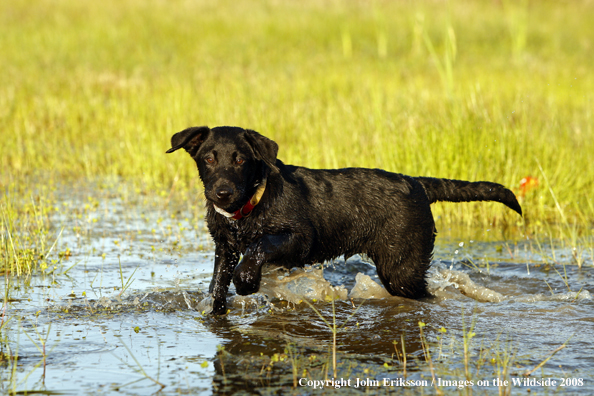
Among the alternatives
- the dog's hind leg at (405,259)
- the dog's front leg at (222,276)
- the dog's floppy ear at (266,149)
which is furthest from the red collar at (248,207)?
the dog's hind leg at (405,259)

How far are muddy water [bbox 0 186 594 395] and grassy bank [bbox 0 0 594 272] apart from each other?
1104 millimetres

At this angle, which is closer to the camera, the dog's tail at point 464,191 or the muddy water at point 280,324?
the muddy water at point 280,324

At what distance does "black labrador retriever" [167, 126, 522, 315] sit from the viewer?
464cm

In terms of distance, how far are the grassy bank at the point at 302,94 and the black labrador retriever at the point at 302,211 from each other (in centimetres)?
176

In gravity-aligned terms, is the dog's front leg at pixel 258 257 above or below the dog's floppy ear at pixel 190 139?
below

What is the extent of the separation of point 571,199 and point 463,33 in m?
17.3

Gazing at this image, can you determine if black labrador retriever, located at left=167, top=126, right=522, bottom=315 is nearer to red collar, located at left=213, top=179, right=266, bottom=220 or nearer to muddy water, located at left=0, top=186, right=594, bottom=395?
red collar, located at left=213, top=179, right=266, bottom=220

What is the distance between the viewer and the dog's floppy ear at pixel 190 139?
471 cm

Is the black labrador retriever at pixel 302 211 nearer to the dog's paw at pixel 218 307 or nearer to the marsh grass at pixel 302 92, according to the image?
the dog's paw at pixel 218 307

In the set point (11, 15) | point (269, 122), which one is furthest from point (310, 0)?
point (269, 122)

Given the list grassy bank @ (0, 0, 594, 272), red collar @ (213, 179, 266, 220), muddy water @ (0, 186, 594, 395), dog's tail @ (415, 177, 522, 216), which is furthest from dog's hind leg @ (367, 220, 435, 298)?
grassy bank @ (0, 0, 594, 272)

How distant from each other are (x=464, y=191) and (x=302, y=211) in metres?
1.39

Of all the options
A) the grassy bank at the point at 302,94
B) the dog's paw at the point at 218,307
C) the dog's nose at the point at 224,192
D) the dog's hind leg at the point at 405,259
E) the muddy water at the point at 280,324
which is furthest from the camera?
the grassy bank at the point at 302,94

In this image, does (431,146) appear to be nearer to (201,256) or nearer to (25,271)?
(201,256)
